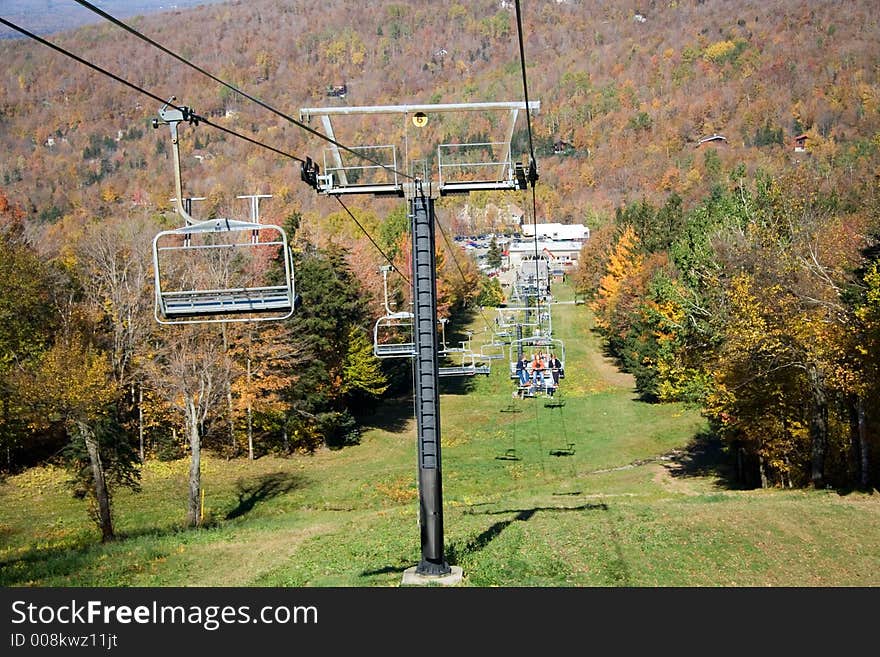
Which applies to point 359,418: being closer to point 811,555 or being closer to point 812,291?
point 812,291

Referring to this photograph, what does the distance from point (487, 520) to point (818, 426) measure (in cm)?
1193

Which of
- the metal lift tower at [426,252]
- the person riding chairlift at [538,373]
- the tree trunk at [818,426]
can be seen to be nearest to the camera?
the metal lift tower at [426,252]

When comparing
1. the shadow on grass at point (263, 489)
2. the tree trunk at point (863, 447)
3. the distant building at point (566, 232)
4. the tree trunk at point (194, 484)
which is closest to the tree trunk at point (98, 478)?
Result: the tree trunk at point (194, 484)

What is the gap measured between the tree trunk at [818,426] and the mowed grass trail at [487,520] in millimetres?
1245

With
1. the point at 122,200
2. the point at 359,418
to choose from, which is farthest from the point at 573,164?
the point at 359,418

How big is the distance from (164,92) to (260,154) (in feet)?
148

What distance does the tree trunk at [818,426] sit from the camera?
2627 cm

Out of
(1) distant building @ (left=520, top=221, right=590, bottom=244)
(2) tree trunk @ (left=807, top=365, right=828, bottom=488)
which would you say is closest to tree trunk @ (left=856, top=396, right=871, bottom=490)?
(2) tree trunk @ (left=807, top=365, right=828, bottom=488)

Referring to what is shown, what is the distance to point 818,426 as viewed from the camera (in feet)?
89.5

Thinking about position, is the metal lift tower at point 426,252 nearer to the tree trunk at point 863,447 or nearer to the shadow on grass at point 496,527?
the shadow on grass at point 496,527

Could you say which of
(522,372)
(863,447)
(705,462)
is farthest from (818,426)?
(705,462)

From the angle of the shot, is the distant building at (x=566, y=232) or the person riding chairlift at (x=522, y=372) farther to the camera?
the distant building at (x=566, y=232)

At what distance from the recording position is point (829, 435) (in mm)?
28891

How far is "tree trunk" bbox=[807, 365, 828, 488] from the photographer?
2627 cm
